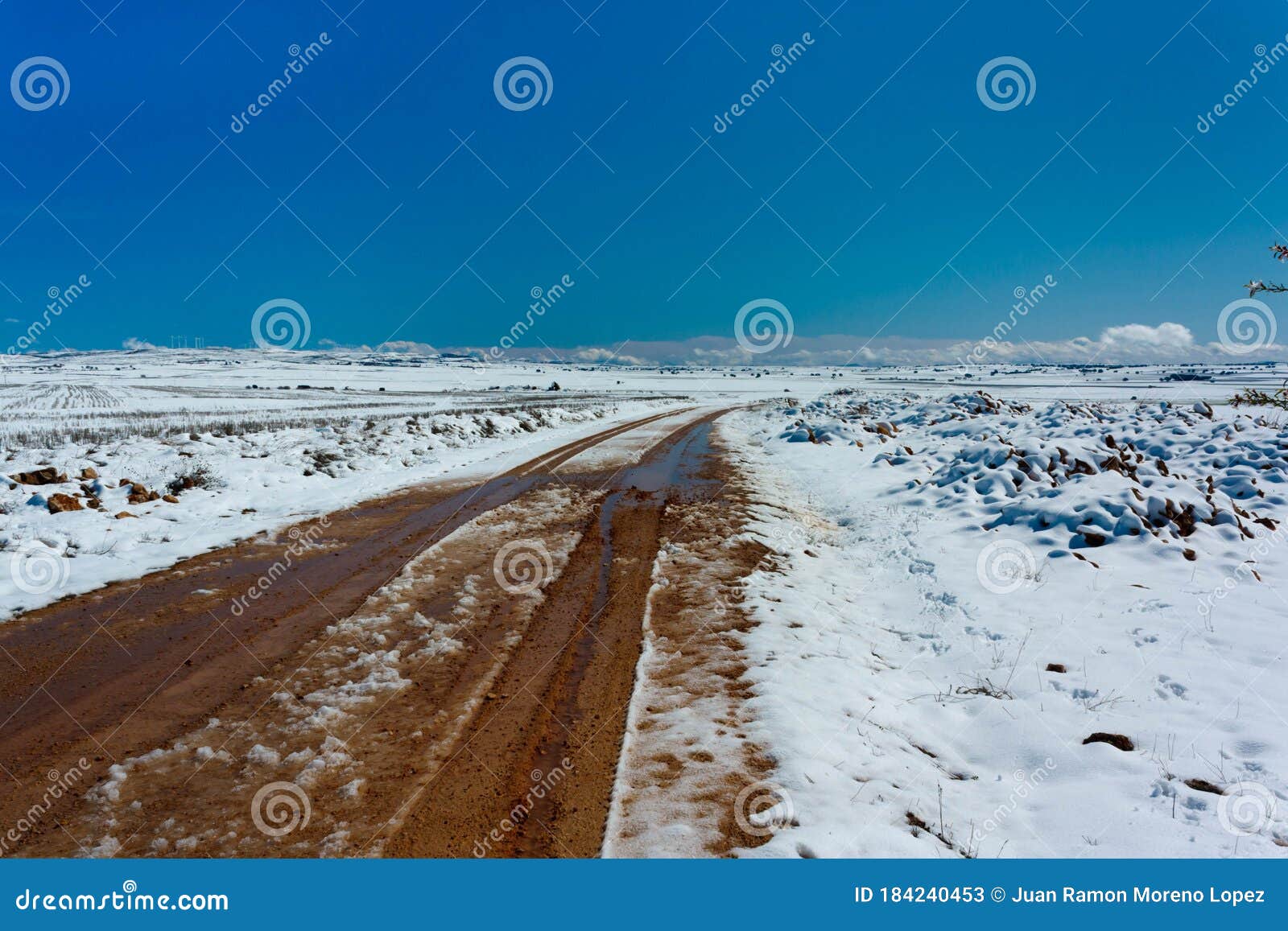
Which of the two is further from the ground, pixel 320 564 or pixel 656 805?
pixel 320 564

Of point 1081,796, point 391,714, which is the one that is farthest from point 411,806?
point 1081,796

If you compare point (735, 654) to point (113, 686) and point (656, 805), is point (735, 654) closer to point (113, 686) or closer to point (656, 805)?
point (656, 805)

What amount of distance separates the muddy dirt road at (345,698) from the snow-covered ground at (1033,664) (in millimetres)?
701

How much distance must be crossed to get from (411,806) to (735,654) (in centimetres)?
310

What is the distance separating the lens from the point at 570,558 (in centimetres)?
884
